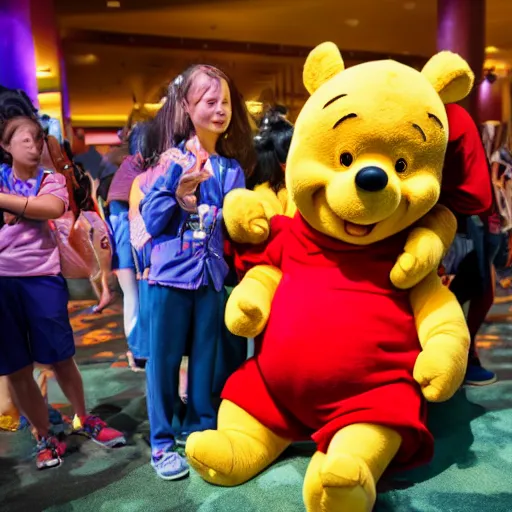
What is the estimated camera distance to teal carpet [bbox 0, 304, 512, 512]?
1688mm

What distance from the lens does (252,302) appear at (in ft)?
5.67

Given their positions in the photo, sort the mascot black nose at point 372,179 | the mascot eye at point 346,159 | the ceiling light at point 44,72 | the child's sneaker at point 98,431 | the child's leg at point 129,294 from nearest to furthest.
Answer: the mascot black nose at point 372,179 < the mascot eye at point 346,159 < the child's sneaker at point 98,431 < the child's leg at point 129,294 < the ceiling light at point 44,72

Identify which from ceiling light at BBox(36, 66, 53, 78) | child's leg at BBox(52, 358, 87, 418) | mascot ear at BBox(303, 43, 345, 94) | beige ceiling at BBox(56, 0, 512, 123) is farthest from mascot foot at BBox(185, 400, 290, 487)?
ceiling light at BBox(36, 66, 53, 78)

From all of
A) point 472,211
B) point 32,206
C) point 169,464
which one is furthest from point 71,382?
point 472,211

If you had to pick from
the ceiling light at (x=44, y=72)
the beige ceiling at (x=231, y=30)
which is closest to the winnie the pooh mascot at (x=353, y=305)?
the beige ceiling at (x=231, y=30)

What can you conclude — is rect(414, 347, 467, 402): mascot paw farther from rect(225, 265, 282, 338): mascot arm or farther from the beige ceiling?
the beige ceiling

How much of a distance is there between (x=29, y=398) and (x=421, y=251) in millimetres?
1363

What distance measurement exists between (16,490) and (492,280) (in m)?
2.04

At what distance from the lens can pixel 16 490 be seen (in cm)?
183

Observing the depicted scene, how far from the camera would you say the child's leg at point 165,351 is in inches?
73.6

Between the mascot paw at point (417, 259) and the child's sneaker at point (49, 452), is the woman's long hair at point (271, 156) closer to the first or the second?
the mascot paw at point (417, 259)

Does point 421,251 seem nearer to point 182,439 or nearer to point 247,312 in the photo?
point 247,312

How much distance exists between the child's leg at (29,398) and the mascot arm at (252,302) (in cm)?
75

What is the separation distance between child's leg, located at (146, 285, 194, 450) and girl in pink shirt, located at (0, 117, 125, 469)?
342 mm
